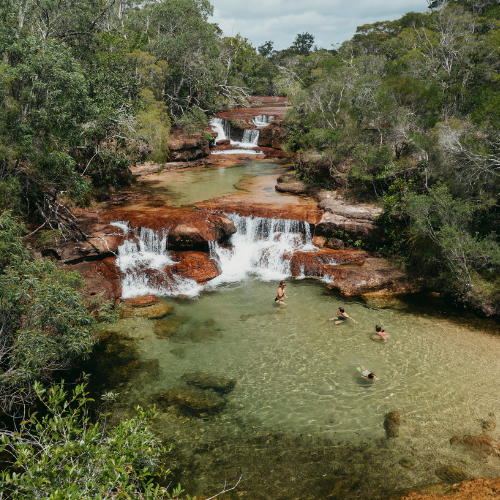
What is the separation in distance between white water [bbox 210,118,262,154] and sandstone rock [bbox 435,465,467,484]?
1172 inches

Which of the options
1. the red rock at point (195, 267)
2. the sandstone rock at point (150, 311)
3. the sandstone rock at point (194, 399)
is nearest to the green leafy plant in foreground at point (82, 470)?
the sandstone rock at point (194, 399)

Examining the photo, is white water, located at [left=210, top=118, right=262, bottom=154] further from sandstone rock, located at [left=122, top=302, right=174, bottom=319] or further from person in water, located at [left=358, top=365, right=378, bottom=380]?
person in water, located at [left=358, top=365, right=378, bottom=380]

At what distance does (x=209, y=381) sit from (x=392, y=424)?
15.3 feet

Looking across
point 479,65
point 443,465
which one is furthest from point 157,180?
point 443,465

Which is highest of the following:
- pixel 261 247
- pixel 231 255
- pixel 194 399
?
pixel 261 247

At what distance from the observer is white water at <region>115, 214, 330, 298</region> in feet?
49.5

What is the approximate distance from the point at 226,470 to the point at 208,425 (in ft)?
4.26

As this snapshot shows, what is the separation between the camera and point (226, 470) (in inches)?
298

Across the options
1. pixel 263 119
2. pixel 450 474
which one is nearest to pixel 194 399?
pixel 450 474

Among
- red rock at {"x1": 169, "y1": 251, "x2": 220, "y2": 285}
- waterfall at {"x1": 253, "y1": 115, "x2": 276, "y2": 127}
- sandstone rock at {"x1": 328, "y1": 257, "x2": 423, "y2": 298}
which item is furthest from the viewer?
waterfall at {"x1": 253, "y1": 115, "x2": 276, "y2": 127}

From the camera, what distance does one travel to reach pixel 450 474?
730 cm

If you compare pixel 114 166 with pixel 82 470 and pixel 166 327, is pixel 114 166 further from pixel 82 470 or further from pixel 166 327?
pixel 82 470

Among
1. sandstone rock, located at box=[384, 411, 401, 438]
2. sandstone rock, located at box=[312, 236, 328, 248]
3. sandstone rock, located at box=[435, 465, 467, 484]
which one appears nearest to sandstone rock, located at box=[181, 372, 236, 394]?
sandstone rock, located at box=[384, 411, 401, 438]

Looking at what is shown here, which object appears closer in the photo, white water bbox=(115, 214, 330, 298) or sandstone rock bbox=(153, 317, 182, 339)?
sandstone rock bbox=(153, 317, 182, 339)
